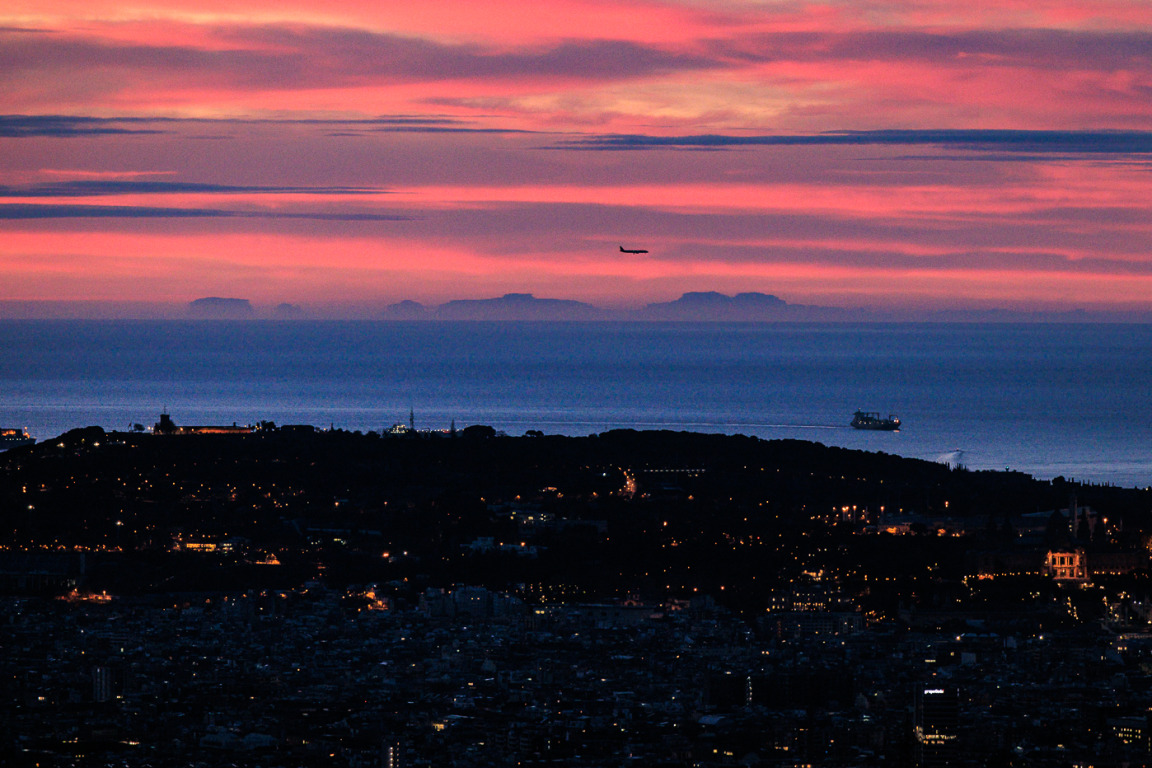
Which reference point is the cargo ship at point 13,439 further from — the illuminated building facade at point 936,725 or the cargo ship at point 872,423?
the illuminated building facade at point 936,725

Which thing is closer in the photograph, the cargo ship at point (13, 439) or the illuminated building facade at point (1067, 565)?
the illuminated building facade at point (1067, 565)

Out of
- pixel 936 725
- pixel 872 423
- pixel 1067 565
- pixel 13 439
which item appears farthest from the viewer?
pixel 872 423

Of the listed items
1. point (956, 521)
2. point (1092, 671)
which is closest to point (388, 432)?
point (956, 521)

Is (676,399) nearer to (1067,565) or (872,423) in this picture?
(872,423)

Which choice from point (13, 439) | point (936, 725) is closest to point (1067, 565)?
point (936, 725)

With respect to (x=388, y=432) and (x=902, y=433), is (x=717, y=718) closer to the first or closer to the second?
(x=388, y=432)

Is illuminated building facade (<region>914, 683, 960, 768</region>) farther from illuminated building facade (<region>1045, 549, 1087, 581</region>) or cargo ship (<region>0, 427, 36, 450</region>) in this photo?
cargo ship (<region>0, 427, 36, 450</region>)

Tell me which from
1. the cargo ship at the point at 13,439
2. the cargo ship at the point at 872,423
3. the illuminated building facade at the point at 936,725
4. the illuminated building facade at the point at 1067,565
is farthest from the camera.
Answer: the cargo ship at the point at 872,423

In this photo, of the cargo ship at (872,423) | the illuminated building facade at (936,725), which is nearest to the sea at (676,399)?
the cargo ship at (872,423)

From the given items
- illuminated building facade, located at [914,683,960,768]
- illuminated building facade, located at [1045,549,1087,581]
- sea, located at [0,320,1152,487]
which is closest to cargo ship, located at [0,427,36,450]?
sea, located at [0,320,1152,487]

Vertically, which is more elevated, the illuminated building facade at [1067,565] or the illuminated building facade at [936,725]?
the illuminated building facade at [1067,565]

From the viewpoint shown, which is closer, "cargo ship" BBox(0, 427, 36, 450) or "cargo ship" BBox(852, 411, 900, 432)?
"cargo ship" BBox(0, 427, 36, 450)
